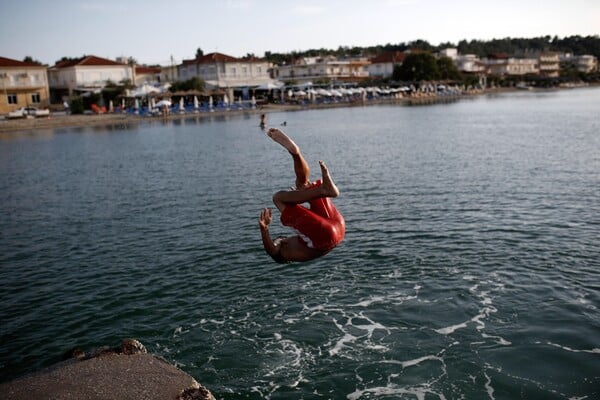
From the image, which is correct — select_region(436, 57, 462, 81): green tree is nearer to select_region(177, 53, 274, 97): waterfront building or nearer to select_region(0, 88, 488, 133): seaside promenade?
select_region(0, 88, 488, 133): seaside promenade

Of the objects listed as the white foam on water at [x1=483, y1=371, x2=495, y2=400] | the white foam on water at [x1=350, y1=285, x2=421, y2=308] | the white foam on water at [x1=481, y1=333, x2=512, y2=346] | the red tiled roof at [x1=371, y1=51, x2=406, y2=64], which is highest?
the red tiled roof at [x1=371, y1=51, x2=406, y2=64]

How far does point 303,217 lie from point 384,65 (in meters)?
175

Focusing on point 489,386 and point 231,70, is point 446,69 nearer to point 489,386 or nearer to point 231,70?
point 231,70

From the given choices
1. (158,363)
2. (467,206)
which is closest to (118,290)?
(158,363)

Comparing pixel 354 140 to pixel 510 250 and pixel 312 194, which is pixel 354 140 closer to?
pixel 510 250

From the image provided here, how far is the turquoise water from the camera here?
11602 millimetres

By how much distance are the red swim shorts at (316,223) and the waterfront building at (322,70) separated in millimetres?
149788

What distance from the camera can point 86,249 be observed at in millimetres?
20969

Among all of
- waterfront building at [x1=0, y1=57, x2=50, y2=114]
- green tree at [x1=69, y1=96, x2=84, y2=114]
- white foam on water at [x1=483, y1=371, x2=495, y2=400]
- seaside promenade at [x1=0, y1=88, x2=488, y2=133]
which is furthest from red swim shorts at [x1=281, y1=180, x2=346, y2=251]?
waterfront building at [x1=0, y1=57, x2=50, y2=114]

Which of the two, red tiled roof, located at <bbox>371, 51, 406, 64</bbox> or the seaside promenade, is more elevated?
red tiled roof, located at <bbox>371, 51, 406, 64</bbox>

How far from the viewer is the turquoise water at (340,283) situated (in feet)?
38.1

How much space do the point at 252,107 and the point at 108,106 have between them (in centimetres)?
2664

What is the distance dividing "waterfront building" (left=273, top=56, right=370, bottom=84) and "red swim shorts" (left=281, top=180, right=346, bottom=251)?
150 m

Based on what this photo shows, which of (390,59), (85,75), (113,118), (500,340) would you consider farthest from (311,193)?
(390,59)
